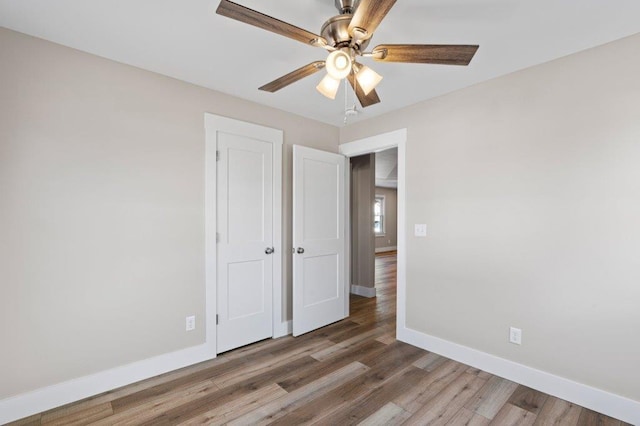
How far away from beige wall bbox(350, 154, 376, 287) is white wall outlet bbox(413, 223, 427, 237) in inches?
68.1

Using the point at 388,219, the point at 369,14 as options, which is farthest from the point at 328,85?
the point at 388,219

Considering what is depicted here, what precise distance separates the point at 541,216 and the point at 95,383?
3488 millimetres

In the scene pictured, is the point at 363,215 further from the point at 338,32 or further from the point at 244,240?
the point at 338,32

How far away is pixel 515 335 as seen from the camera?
2.40 metres

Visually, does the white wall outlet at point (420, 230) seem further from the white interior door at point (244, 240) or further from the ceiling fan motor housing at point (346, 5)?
the ceiling fan motor housing at point (346, 5)

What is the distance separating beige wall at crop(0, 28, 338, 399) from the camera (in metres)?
1.94

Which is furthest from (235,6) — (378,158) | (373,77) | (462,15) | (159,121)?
(378,158)

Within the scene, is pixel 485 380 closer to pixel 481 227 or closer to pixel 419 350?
pixel 419 350

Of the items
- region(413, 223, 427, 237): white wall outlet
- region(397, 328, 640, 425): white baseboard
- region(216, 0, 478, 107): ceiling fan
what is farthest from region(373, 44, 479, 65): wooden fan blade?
region(397, 328, 640, 425): white baseboard

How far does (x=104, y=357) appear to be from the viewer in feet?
7.32

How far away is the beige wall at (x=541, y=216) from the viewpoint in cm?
198

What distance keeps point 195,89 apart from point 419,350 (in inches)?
126

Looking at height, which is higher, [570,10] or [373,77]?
[570,10]

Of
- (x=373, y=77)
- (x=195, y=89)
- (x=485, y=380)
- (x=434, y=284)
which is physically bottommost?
(x=485, y=380)
